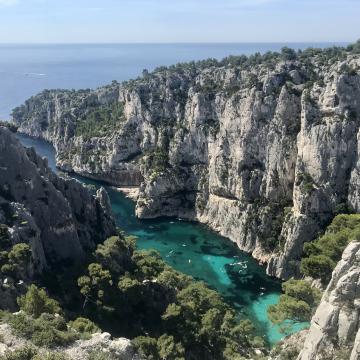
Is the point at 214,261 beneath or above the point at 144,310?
beneath

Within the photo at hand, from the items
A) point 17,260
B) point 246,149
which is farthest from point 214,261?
point 17,260

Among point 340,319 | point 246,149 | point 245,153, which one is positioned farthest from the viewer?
point 245,153

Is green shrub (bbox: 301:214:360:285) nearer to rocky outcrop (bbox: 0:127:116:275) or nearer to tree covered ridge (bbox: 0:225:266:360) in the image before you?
tree covered ridge (bbox: 0:225:266:360)

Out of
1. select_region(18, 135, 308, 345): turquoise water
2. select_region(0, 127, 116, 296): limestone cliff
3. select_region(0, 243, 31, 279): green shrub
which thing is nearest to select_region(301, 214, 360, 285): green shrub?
select_region(18, 135, 308, 345): turquoise water

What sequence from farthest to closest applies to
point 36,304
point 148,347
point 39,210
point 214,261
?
point 214,261, point 39,210, point 148,347, point 36,304

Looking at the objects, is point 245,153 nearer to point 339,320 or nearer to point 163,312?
point 163,312

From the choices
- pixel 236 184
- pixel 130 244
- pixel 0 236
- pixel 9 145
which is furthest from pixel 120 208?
pixel 0 236

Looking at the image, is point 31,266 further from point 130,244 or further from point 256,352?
point 256,352
